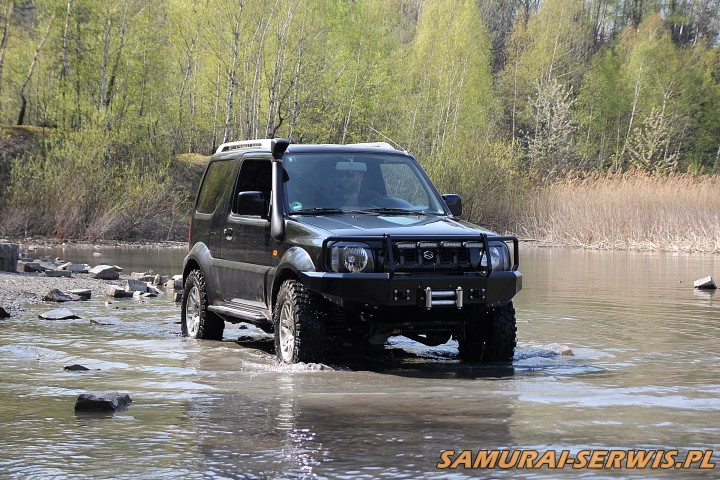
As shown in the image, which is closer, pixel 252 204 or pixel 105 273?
pixel 252 204

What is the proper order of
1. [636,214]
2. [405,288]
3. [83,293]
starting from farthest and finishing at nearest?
[636,214] → [83,293] → [405,288]

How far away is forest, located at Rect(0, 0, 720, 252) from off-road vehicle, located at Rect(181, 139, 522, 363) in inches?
895

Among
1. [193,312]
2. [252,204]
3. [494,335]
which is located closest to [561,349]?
[494,335]

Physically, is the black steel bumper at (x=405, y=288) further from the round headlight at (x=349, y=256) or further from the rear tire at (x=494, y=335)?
the rear tire at (x=494, y=335)

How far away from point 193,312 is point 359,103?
4458 centimetres

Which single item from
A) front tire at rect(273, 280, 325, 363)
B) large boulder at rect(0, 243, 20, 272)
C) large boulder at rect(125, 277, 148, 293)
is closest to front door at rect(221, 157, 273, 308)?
front tire at rect(273, 280, 325, 363)

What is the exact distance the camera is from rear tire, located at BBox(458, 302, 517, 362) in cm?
1013

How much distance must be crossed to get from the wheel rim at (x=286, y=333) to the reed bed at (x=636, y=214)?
87.5ft

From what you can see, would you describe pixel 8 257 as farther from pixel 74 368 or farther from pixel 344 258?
pixel 344 258

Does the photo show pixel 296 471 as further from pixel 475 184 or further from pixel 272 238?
pixel 475 184

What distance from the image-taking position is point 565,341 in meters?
12.1

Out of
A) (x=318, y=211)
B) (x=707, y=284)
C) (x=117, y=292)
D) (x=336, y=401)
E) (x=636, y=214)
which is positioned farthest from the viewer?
(x=636, y=214)

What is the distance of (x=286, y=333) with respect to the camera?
9.95 meters

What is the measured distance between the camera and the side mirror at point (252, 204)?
10.6 meters
